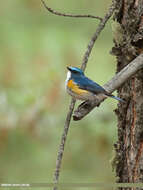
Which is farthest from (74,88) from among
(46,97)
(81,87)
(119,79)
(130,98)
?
(46,97)

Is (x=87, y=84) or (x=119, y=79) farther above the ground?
(x=87, y=84)

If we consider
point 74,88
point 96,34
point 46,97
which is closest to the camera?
point 96,34

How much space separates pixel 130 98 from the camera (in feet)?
9.17

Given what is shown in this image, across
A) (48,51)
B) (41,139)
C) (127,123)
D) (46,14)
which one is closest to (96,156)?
(41,139)

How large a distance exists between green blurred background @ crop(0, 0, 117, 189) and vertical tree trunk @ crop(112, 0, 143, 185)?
191 cm

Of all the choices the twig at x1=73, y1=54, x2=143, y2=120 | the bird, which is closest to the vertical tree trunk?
the bird

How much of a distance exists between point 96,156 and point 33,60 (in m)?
1.49

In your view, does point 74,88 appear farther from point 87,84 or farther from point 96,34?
point 96,34

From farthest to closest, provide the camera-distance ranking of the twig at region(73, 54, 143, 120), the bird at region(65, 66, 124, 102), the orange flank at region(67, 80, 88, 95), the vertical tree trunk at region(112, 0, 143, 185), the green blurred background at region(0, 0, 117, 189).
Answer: the green blurred background at region(0, 0, 117, 189)
the orange flank at region(67, 80, 88, 95)
the bird at region(65, 66, 124, 102)
the vertical tree trunk at region(112, 0, 143, 185)
the twig at region(73, 54, 143, 120)

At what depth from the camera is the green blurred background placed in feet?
16.2

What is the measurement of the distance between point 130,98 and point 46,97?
8.01ft

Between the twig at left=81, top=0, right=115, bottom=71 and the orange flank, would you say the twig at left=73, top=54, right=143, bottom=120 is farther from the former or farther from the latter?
the orange flank

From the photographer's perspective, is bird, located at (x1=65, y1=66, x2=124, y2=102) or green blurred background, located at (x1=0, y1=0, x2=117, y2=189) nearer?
bird, located at (x1=65, y1=66, x2=124, y2=102)

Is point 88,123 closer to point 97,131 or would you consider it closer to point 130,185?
point 97,131
